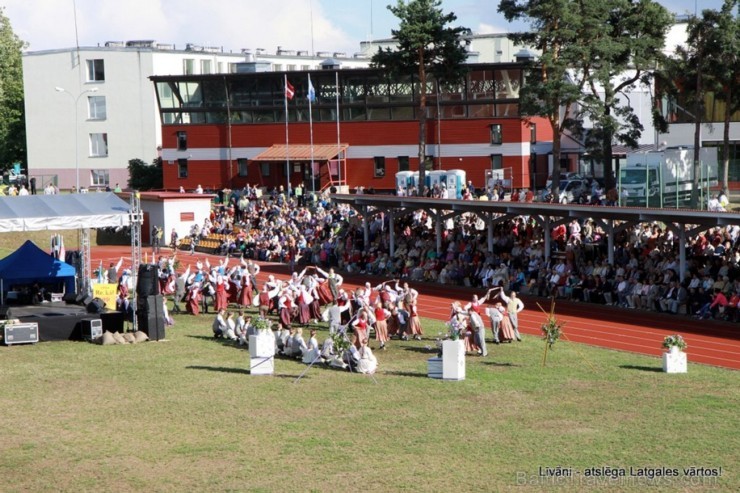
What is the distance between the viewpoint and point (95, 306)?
30.4m

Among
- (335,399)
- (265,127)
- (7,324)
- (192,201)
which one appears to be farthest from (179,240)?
(335,399)

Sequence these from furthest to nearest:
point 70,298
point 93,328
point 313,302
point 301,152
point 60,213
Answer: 1. point 301,152
2. point 70,298
3. point 313,302
4. point 60,213
5. point 93,328

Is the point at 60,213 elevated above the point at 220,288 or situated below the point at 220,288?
above

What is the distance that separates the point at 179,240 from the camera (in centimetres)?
5641

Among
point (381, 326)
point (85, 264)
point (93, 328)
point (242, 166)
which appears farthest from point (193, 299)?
point (242, 166)

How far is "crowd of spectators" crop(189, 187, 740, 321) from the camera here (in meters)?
31.9

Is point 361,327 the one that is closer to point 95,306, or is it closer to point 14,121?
point 95,306

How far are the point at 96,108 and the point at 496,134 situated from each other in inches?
1402

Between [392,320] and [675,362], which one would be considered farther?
[392,320]

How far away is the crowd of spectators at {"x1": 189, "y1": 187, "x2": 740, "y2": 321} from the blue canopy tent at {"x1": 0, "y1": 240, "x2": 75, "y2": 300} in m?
13.3

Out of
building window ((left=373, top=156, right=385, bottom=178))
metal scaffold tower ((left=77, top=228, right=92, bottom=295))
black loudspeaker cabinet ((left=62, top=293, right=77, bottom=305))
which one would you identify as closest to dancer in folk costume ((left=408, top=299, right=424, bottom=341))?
metal scaffold tower ((left=77, top=228, right=92, bottom=295))

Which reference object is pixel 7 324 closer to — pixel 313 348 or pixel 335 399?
pixel 313 348

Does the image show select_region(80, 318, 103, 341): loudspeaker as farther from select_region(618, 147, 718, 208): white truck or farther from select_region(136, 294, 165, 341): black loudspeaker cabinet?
select_region(618, 147, 718, 208): white truck

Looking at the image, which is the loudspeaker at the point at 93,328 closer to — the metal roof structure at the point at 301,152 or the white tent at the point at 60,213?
the white tent at the point at 60,213
